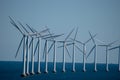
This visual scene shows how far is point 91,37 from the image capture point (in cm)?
12462

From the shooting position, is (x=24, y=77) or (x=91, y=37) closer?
(x=24, y=77)

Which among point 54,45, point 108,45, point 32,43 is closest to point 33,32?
point 32,43

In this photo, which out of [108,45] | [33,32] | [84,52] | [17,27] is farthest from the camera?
[108,45]

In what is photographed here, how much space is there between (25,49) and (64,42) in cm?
4018

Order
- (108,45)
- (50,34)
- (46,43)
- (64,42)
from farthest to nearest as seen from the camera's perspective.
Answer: (108,45) → (64,42) → (46,43) → (50,34)

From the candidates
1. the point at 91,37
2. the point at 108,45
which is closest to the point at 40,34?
the point at 91,37

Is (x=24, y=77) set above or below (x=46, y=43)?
below

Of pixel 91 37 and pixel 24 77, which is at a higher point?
pixel 91 37

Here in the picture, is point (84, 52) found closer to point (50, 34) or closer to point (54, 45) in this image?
point (54, 45)

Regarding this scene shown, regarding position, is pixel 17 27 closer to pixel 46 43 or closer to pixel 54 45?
pixel 46 43

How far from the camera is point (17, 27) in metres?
81.6

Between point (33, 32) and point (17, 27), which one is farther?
point (33, 32)

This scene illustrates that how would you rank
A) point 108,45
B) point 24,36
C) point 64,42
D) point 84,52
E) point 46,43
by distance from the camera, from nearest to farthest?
point 24,36 → point 46,43 → point 64,42 → point 84,52 → point 108,45

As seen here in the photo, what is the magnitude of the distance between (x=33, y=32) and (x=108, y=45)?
5940 cm
